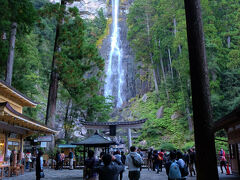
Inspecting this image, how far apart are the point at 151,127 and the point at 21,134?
1743 cm

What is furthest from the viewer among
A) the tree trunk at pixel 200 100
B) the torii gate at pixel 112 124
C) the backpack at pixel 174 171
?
the torii gate at pixel 112 124

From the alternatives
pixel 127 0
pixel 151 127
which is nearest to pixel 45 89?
pixel 151 127

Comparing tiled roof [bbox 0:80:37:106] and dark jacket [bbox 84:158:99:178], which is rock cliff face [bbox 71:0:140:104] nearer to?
tiled roof [bbox 0:80:37:106]

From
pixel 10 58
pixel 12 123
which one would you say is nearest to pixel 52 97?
pixel 10 58

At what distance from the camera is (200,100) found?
529cm

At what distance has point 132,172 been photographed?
6.25m

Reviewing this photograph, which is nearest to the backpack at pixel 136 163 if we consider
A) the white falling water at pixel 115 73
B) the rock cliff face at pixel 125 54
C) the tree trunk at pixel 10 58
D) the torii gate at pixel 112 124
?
the tree trunk at pixel 10 58

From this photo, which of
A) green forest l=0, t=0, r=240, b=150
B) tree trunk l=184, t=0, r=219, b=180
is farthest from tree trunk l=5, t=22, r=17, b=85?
tree trunk l=184, t=0, r=219, b=180

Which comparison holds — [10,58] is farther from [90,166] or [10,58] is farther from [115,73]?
[115,73]

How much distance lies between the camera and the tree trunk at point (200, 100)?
4.99 meters

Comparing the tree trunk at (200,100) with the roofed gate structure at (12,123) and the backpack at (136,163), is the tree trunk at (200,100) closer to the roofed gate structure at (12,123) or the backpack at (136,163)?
the backpack at (136,163)

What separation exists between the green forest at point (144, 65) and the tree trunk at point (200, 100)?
1060 centimetres

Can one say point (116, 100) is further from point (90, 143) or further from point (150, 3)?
point (90, 143)

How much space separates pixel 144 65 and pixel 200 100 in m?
37.8
